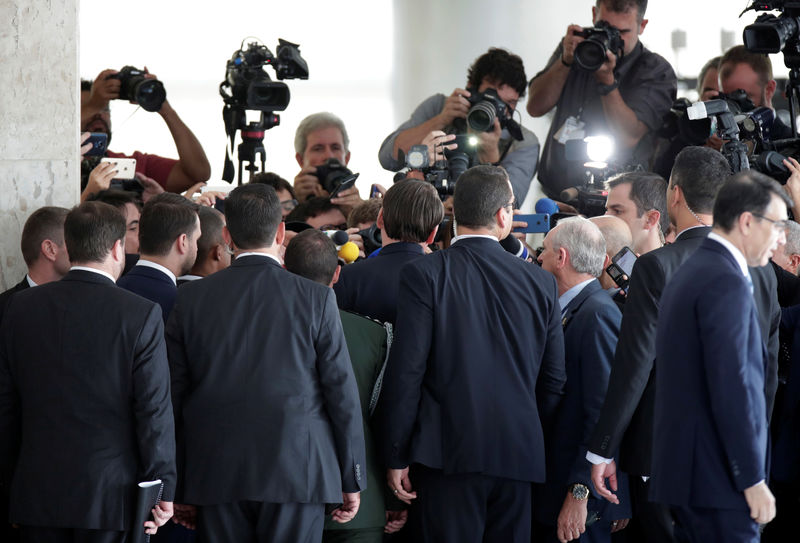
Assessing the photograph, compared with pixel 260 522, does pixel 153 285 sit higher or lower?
→ higher

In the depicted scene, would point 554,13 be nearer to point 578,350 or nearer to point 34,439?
point 578,350

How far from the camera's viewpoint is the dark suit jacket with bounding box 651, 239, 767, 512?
2.58m

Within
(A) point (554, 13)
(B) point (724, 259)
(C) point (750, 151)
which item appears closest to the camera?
(B) point (724, 259)

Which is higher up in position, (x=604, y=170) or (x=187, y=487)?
(x=604, y=170)

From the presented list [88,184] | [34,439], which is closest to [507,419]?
[34,439]

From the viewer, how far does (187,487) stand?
3043 mm

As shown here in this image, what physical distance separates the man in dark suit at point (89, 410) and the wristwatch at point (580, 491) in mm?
1186

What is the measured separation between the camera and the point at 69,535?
9.82ft

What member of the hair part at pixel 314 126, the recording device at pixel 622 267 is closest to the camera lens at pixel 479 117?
the hair part at pixel 314 126

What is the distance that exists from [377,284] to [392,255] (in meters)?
0.11

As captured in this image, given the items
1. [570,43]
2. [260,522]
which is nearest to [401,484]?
[260,522]

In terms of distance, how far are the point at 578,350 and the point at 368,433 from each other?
70 cm

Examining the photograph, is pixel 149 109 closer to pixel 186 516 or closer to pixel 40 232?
pixel 40 232

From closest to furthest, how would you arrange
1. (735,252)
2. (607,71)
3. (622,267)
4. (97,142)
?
(735,252) < (622,267) < (97,142) < (607,71)
